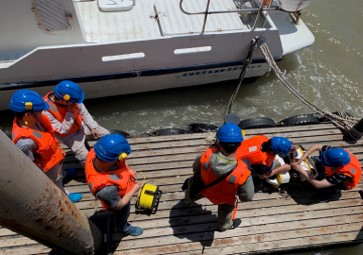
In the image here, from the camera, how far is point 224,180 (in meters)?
3.63

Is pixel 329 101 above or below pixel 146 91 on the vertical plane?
below

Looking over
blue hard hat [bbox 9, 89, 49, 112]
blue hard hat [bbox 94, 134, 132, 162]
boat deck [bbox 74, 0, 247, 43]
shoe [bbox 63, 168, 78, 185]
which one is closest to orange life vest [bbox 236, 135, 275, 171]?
blue hard hat [bbox 94, 134, 132, 162]

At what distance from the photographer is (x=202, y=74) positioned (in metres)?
6.92

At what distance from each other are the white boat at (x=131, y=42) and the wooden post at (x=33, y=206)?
331cm

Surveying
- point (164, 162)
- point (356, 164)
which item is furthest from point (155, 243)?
point (356, 164)

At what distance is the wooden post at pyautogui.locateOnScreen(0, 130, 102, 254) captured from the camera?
214cm

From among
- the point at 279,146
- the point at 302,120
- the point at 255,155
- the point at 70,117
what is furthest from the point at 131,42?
the point at 302,120

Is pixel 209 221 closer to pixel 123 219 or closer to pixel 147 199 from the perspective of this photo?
pixel 147 199

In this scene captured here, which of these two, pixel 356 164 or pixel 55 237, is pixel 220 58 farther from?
pixel 55 237

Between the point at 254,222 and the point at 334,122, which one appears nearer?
the point at 254,222

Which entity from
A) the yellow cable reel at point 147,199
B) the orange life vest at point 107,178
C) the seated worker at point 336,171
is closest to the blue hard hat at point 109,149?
the orange life vest at point 107,178

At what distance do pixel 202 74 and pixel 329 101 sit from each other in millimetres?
3013

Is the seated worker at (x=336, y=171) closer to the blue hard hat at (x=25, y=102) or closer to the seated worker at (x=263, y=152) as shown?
the seated worker at (x=263, y=152)

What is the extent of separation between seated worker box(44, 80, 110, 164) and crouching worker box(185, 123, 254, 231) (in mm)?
1636
